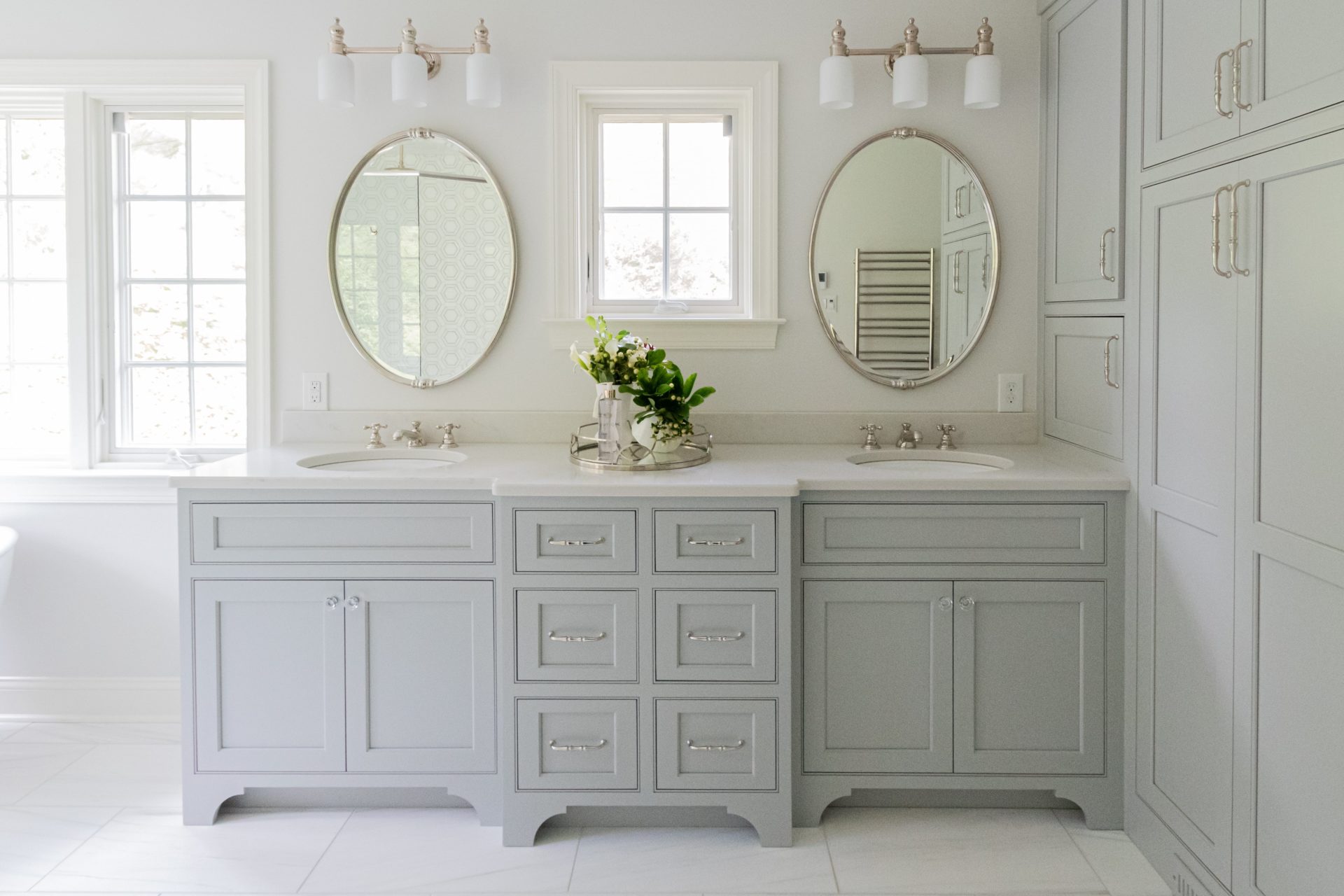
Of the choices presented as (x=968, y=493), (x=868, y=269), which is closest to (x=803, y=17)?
(x=868, y=269)

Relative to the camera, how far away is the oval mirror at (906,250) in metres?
3.25

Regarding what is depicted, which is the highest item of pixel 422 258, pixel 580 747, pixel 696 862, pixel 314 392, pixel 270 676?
pixel 422 258

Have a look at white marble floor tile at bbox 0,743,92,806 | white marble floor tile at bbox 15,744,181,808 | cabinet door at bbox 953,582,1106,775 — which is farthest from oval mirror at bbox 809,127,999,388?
white marble floor tile at bbox 0,743,92,806

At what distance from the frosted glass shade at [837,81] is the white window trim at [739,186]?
0.18 meters

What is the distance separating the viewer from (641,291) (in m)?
3.38

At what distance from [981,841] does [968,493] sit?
0.83 meters

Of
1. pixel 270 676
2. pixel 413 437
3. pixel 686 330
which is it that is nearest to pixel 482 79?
pixel 686 330

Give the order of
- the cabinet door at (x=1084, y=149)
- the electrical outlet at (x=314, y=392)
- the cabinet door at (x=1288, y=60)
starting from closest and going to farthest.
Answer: the cabinet door at (x=1288, y=60) < the cabinet door at (x=1084, y=149) < the electrical outlet at (x=314, y=392)

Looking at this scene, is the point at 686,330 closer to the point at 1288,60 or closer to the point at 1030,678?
the point at 1030,678

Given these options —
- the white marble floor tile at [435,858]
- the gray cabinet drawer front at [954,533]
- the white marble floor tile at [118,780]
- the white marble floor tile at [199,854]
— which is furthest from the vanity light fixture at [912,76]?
the white marble floor tile at [118,780]

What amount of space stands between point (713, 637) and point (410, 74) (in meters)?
1.75

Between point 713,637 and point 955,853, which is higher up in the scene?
point 713,637

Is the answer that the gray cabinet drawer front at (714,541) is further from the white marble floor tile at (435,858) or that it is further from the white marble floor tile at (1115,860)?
the white marble floor tile at (1115,860)

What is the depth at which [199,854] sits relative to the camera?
8.55 ft
